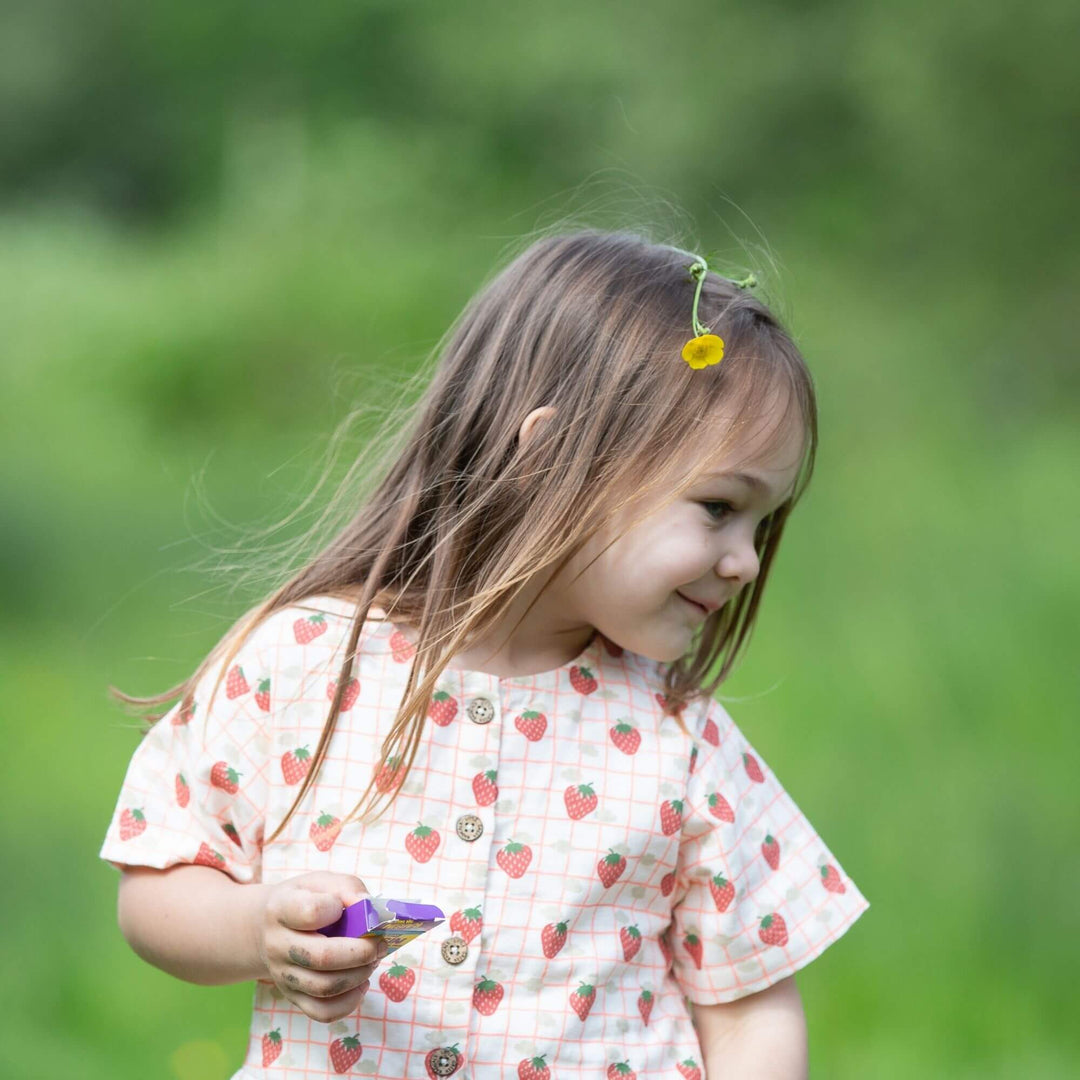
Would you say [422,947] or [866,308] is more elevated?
[866,308]

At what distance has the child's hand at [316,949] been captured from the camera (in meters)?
1.07

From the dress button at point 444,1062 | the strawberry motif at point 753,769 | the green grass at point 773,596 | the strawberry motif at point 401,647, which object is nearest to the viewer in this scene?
the dress button at point 444,1062

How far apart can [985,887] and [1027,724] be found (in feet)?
1.81

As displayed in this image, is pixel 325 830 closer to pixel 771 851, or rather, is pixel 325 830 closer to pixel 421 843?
pixel 421 843

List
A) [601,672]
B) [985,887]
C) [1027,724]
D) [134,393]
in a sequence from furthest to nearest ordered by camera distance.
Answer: [134,393] → [1027,724] → [985,887] → [601,672]

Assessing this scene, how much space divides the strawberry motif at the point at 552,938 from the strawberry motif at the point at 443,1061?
0.35 feet

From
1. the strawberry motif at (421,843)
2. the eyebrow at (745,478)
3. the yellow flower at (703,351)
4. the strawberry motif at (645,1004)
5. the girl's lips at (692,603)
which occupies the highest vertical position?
the yellow flower at (703,351)

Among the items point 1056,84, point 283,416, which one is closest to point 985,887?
point 283,416

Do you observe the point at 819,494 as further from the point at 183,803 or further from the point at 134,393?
the point at 183,803

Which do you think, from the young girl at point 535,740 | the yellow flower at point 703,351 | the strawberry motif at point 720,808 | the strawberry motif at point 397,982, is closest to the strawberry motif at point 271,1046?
the young girl at point 535,740

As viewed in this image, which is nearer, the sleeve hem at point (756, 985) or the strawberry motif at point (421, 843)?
the strawberry motif at point (421, 843)

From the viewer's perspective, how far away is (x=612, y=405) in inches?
52.4

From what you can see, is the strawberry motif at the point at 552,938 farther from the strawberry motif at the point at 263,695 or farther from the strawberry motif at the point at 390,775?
the strawberry motif at the point at 263,695

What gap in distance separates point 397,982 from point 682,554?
0.43 meters
